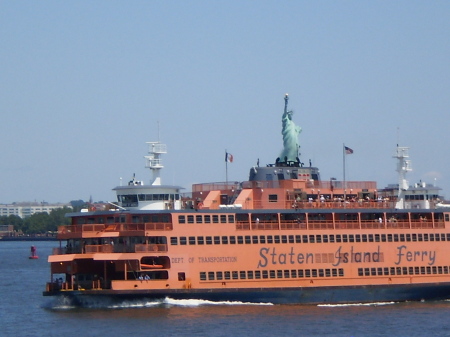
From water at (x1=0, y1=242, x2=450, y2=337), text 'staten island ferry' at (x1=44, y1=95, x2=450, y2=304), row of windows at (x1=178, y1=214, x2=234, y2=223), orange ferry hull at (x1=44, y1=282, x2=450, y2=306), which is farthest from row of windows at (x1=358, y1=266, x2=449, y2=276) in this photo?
row of windows at (x1=178, y1=214, x2=234, y2=223)

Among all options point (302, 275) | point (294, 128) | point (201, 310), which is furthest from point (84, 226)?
point (294, 128)

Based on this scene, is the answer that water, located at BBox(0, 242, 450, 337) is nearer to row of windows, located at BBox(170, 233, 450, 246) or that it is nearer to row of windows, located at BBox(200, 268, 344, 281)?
row of windows, located at BBox(200, 268, 344, 281)

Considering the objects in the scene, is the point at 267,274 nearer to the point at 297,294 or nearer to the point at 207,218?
the point at 297,294

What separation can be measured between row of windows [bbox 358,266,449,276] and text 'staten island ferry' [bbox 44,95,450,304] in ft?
0.20

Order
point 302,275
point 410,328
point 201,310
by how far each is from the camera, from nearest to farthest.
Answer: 1. point 410,328
2. point 201,310
3. point 302,275

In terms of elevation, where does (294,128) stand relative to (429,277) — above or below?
above

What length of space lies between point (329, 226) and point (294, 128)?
9349mm

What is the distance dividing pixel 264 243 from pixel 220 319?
8417mm

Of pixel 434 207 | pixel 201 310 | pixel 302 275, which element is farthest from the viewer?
pixel 434 207

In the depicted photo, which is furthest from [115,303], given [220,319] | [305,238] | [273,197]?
[305,238]

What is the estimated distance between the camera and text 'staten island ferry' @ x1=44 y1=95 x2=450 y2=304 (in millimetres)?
58406

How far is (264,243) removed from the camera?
60906 millimetres

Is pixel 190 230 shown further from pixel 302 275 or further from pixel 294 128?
pixel 294 128

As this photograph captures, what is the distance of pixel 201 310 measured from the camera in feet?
185
